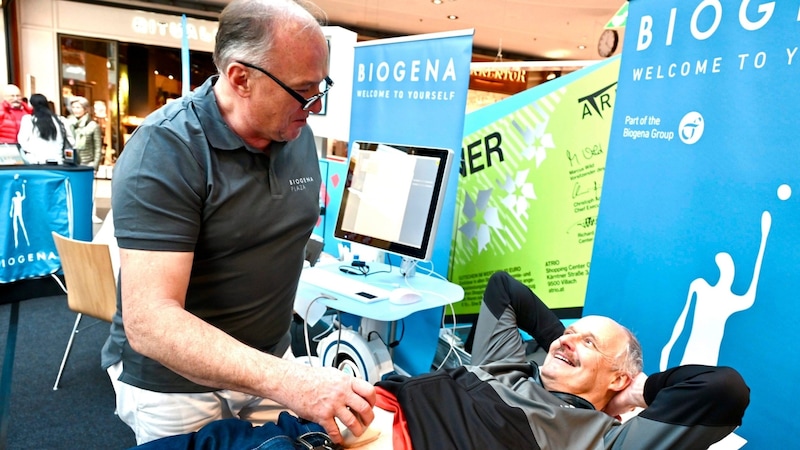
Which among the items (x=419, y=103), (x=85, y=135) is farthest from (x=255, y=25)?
(x=85, y=135)

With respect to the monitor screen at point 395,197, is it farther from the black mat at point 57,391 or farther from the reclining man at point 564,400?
the black mat at point 57,391

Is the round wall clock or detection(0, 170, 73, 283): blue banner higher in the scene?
the round wall clock

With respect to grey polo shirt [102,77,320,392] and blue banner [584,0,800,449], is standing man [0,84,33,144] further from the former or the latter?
blue banner [584,0,800,449]

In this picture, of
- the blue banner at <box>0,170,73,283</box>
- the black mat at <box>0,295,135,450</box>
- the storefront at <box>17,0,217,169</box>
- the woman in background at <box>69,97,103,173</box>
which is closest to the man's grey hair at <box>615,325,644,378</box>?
the black mat at <box>0,295,135,450</box>

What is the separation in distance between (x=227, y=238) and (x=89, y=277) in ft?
5.64

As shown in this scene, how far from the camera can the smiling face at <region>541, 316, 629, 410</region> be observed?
150 cm

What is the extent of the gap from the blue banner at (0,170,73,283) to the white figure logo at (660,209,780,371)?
393 cm

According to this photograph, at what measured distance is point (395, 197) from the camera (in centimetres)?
222

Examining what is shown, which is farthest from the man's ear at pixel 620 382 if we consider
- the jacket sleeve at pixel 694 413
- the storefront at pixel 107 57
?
the storefront at pixel 107 57

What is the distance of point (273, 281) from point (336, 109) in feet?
7.66

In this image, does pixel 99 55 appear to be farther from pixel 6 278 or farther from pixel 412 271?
pixel 412 271

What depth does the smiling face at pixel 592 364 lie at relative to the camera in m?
1.50

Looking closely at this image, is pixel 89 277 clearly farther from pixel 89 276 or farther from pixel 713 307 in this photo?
pixel 713 307

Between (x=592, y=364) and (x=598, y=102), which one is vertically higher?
(x=598, y=102)
